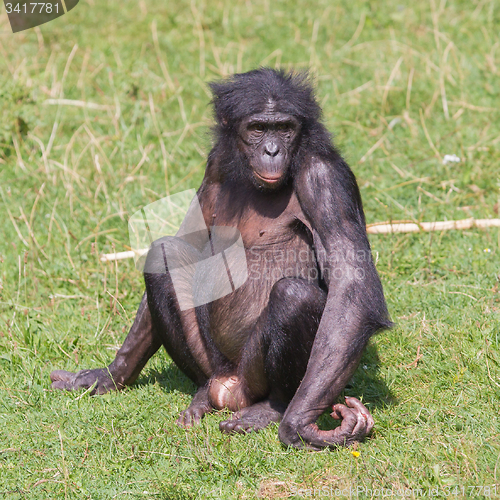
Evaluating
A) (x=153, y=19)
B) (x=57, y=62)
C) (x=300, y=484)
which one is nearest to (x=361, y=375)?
(x=300, y=484)

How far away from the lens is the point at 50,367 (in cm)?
534

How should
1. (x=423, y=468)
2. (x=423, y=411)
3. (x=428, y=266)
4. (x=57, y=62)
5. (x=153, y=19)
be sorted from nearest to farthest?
(x=423, y=468) → (x=423, y=411) → (x=428, y=266) → (x=57, y=62) → (x=153, y=19)

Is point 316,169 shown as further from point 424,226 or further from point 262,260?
point 424,226

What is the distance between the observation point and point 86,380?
5.00 m

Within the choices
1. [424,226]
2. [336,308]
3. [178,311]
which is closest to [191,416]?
[178,311]

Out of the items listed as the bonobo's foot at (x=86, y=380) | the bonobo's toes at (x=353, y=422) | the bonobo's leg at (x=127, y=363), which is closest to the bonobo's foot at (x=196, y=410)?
the bonobo's leg at (x=127, y=363)

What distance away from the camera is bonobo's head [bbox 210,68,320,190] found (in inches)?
172

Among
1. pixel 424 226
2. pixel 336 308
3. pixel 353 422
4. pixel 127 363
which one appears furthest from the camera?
pixel 424 226

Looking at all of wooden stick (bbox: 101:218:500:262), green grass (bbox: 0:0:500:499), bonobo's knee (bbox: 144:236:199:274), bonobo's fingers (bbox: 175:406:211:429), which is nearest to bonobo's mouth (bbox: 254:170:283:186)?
bonobo's knee (bbox: 144:236:199:274)

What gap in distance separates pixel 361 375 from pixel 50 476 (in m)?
2.06

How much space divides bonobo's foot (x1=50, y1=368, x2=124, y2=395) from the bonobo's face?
1748 mm

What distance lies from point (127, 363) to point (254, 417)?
1.07 m

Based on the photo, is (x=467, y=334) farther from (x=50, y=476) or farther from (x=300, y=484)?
(x=50, y=476)

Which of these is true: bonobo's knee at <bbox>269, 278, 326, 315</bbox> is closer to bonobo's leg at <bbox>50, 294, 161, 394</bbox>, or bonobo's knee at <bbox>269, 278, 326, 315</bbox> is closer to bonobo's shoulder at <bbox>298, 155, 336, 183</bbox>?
bonobo's shoulder at <bbox>298, 155, 336, 183</bbox>
